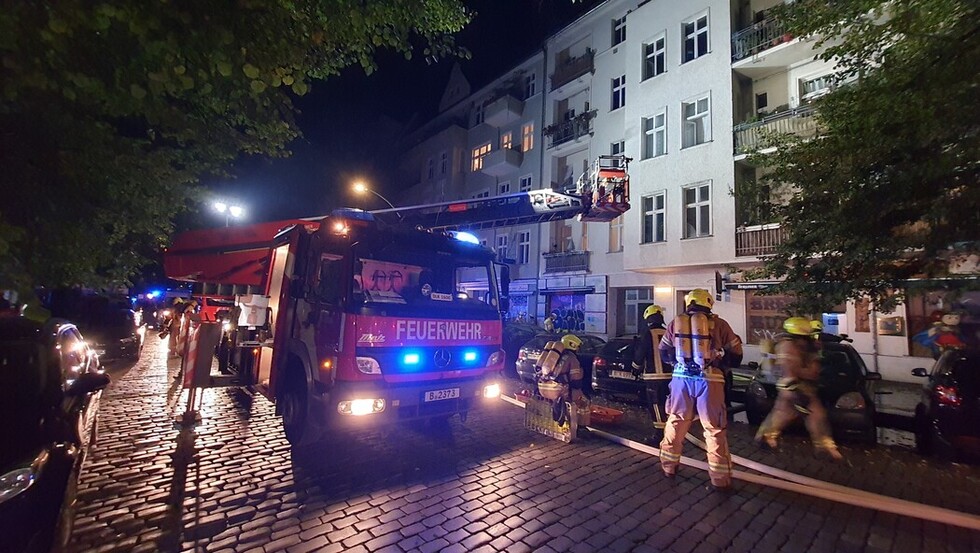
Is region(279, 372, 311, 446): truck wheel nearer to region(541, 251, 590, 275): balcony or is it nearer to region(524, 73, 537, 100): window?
region(541, 251, 590, 275): balcony

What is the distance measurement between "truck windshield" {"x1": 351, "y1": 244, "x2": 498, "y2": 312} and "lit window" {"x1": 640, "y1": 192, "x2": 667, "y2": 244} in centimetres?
1236

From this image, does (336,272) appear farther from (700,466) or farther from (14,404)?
(700,466)

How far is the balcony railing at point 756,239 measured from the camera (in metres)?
13.6

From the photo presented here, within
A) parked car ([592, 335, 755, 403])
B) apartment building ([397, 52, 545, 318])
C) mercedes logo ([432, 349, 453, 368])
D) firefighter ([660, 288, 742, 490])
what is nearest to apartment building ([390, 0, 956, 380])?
apartment building ([397, 52, 545, 318])

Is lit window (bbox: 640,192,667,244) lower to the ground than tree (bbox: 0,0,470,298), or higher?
higher

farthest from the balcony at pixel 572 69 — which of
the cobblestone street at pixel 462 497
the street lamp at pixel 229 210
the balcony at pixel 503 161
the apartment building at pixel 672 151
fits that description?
the cobblestone street at pixel 462 497

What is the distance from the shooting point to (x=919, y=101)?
5.36 m

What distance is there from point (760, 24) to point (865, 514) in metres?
16.0

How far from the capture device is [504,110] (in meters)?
25.2

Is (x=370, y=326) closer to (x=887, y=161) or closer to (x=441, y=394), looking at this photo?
(x=441, y=394)

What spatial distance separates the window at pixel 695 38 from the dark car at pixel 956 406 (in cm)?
1467

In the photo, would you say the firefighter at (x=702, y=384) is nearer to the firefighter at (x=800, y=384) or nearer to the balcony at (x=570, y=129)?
the firefighter at (x=800, y=384)

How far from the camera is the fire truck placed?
482cm

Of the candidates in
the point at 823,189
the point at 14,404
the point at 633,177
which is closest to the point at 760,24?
the point at 633,177
